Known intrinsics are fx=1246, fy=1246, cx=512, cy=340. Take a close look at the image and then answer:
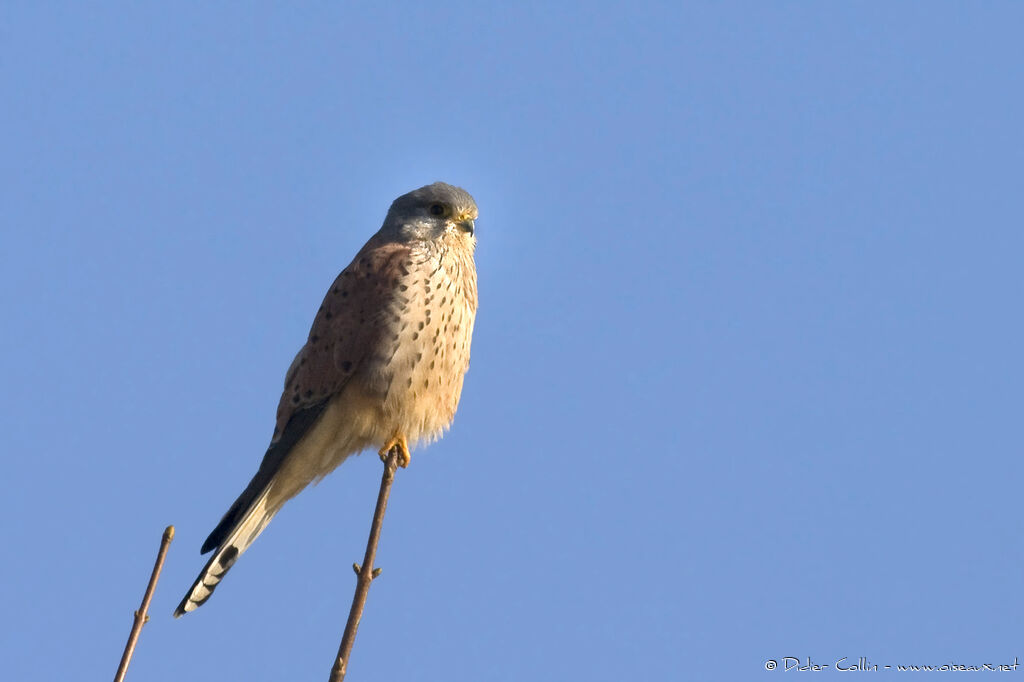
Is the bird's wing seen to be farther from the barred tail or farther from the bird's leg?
the bird's leg

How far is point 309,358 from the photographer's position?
15.0 feet

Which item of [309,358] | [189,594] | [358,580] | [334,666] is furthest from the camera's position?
[309,358]

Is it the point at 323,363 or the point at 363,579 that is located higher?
the point at 323,363

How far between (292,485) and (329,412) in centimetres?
32

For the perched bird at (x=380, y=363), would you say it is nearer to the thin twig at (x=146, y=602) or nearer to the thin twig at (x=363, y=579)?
the thin twig at (x=363, y=579)

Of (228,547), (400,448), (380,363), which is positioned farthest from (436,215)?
(228,547)

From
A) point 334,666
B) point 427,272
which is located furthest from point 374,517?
point 427,272

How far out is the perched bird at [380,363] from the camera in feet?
14.3

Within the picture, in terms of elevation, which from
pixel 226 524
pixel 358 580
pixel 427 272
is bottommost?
pixel 358 580

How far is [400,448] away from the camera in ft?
14.2

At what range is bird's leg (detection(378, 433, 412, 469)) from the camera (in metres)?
4.32

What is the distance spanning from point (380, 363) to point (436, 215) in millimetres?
665

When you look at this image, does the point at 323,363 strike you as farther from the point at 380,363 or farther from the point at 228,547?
the point at 228,547

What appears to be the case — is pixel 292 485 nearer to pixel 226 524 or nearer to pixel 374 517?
pixel 226 524
